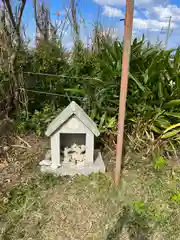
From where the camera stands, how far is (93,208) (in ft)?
5.10

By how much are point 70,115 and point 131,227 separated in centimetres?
92

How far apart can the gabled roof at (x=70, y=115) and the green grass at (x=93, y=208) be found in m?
0.40

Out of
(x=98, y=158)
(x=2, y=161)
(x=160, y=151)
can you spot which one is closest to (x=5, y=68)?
(x=2, y=161)

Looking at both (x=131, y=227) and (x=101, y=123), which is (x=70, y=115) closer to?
(x=101, y=123)

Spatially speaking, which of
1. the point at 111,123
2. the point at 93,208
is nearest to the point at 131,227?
the point at 93,208

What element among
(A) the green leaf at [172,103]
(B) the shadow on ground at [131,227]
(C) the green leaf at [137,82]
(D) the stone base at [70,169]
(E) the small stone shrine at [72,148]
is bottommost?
(B) the shadow on ground at [131,227]

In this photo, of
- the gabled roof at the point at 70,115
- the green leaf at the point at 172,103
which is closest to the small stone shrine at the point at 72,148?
the gabled roof at the point at 70,115

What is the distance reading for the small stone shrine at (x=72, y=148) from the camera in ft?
5.87

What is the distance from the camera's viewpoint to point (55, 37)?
3570mm

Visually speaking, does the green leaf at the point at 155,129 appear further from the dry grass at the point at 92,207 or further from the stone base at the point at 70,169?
the stone base at the point at 70,169

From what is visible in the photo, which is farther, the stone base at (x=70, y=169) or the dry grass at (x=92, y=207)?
the stone base at (x=70, y=169)

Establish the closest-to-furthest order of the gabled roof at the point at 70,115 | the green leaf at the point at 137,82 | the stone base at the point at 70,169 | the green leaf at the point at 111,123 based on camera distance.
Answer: the gabled roof at the point at 70,115
the stone base at the point at 70,169
the green leaf at the point at 137,82
the green leaf at the point at 111,123

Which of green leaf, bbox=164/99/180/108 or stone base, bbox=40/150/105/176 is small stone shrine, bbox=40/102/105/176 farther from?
green leaf, bbox=164/99/180/108

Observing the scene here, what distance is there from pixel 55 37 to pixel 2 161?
7.62ft
